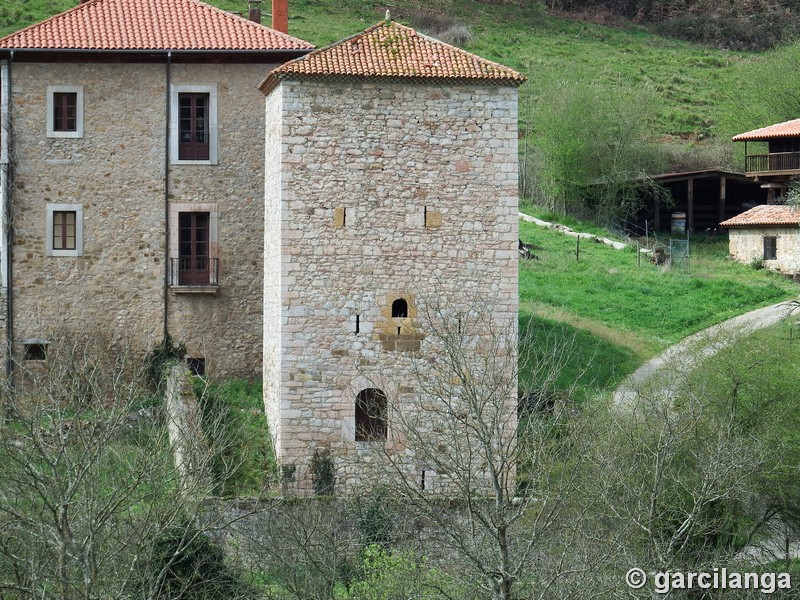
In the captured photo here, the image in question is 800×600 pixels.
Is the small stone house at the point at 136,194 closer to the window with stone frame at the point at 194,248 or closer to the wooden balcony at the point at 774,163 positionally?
the window with stone frame at the point at 194,248

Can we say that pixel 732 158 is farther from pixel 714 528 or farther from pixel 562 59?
pixel 714 528

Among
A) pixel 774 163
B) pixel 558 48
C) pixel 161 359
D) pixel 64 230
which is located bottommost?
pixel 161 359

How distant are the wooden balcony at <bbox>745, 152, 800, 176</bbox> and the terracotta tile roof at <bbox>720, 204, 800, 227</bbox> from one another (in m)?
1.40

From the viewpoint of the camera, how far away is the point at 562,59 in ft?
200

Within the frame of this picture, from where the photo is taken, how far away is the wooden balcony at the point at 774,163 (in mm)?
43094

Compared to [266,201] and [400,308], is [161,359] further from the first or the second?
[400,308]

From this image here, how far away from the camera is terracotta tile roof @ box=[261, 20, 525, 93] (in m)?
23.1

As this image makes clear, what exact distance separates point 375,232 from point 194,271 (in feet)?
19.6

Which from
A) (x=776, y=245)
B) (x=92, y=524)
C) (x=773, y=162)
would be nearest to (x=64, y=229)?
(x=92, y=524)

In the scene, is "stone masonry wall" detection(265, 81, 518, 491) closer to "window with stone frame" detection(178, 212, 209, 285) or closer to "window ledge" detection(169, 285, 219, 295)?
"window ledge" detection(169, 285, 219, 295)

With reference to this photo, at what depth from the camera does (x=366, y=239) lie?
76.7 feet

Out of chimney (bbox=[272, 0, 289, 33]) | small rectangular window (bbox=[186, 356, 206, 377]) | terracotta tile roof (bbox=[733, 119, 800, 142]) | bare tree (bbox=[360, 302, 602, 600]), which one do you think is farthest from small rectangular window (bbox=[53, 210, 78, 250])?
terracotta tile roof (bbox=[733, 119, 800, 142])

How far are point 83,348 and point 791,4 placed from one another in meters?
61.0

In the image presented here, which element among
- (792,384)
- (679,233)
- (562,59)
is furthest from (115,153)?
(562,59)
